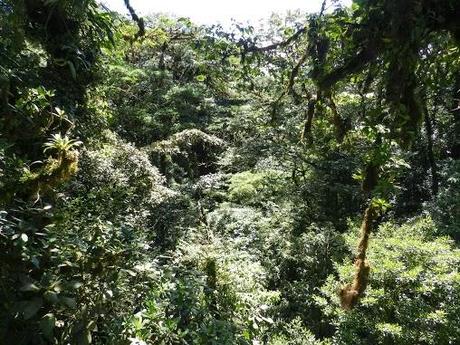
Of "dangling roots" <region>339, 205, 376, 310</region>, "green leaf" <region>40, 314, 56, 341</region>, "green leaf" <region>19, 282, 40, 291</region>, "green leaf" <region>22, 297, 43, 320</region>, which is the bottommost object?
"green leaf" <region>40, 314, 56, 341</region>

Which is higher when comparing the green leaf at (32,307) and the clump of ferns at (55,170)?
the clump of ferns at (55,170)

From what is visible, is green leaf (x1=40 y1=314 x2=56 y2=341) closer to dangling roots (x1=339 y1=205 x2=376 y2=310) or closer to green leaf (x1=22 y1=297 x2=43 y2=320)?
green leaf (x1=22 y1=297 x2=43 y2=320)

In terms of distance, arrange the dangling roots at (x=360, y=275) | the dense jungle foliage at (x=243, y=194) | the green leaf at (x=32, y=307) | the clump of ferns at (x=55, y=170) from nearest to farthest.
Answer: the green leaf at (x=32, y=307) < the dense jungle foliage at (x=243, y=194) < the clump of ferns at (x=55, y=170) < the dangling roots at (x=360, y=275)

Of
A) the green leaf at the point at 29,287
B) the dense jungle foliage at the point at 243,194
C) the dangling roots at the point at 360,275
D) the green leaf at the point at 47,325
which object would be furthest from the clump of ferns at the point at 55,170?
the dangling roots at the point at 360,275

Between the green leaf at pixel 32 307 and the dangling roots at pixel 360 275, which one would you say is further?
the dangling roots at pixel 360 275

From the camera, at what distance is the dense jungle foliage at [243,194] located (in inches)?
93.9

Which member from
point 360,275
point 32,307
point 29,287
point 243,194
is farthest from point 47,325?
point 243,194

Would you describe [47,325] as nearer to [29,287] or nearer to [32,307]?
[32,307]

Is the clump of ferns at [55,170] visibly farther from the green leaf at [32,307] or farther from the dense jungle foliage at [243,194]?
the green leaf at [32,307]

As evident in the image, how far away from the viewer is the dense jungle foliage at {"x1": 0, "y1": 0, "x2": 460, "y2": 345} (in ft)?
7.82

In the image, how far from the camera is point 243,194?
1042 centimetres

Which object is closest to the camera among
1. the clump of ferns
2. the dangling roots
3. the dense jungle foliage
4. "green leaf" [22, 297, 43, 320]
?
"green leaf" [22, 297, 43, 320]

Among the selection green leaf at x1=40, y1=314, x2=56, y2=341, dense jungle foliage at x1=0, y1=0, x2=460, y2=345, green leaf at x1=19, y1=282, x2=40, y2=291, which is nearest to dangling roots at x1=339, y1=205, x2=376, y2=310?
dense jungle foliage at x1=0, y1=0, x2=460, y2=345

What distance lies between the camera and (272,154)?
1091 centimetres
